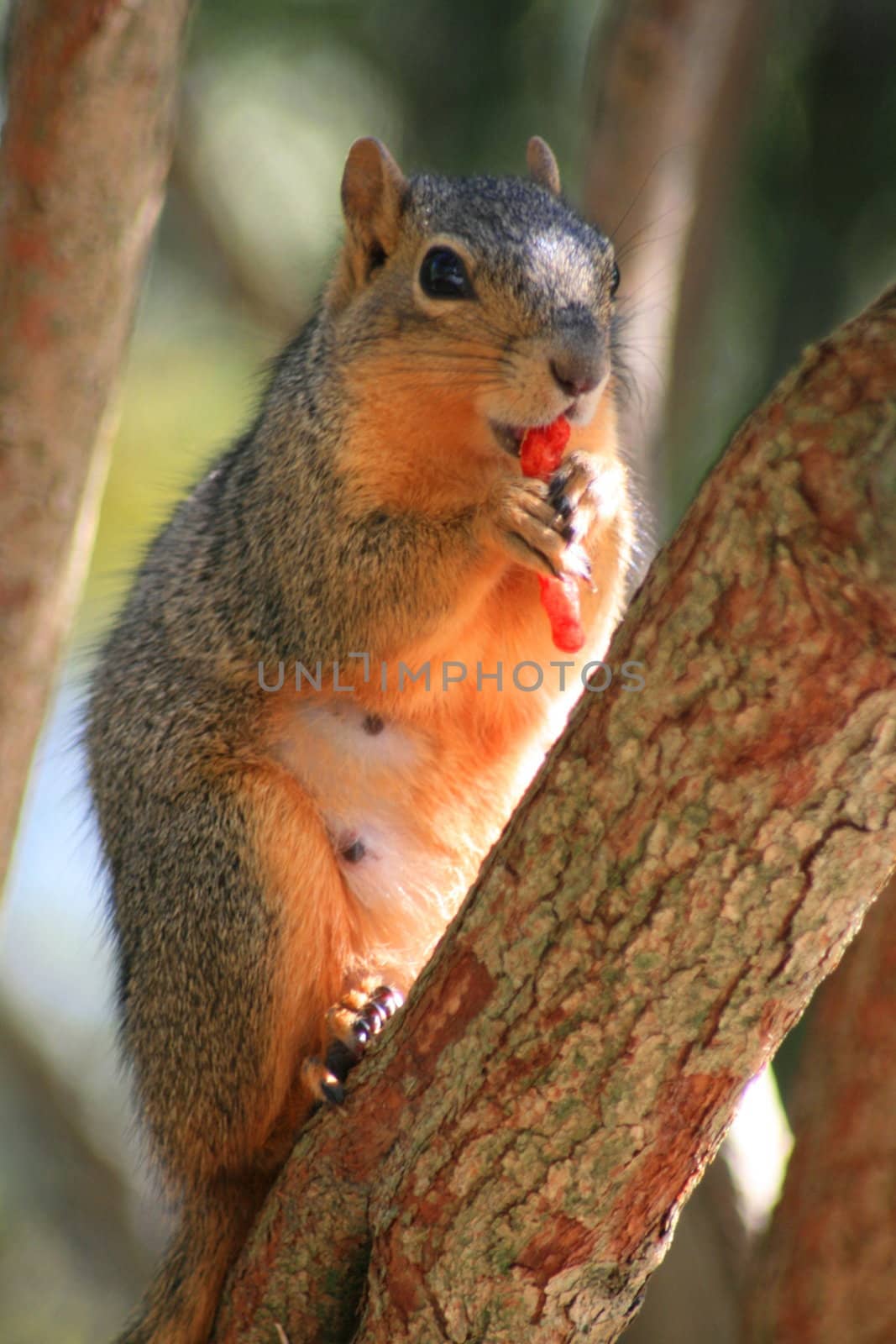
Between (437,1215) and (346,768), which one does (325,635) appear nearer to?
(346,768)

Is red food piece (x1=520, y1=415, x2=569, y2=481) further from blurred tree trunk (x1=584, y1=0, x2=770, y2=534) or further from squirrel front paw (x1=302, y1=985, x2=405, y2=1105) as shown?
blurred tree trunk (x1=584, y1=0, x2=770, y2=534)

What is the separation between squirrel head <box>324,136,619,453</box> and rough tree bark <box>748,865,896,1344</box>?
65.6 inches

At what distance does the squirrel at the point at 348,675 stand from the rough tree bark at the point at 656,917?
475mm

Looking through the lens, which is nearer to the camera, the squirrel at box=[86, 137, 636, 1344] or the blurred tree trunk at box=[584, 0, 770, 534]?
the squirrel at box=[86, 137, 636, 1344]

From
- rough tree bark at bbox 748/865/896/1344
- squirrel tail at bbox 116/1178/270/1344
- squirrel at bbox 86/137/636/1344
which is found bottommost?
squirrel tail at bbox 116/1178/270/1344

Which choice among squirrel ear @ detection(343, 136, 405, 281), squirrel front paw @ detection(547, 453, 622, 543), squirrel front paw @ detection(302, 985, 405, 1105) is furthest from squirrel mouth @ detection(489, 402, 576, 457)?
squirrel front paw @ detection(302, 985, 405, 1105)

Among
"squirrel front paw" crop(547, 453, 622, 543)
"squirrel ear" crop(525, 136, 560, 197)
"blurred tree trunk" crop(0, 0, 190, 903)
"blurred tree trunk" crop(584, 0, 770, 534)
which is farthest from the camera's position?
"blurred tree trunk" crop(584, 0, 770, 534)

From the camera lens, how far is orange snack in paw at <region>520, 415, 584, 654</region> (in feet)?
9.88

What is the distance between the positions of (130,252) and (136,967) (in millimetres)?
1718

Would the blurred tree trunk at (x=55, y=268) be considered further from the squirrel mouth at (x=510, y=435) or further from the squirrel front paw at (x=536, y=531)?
the squirrel front paw at (x=536, y=531)

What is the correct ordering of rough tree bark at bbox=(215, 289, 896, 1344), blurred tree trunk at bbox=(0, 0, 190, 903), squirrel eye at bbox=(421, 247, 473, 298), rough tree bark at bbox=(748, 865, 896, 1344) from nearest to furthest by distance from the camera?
rough tree bark at bbox=(215, 289, 896, 1344), squirrel eye at bbox=(421, 247, 473, 298), blurred tree trunk at bbox=(0, 0, 190, 903), rough tree bark at bbox=(748, 865, 896, 1344)

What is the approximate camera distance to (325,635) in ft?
11.4

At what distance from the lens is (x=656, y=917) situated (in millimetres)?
2252

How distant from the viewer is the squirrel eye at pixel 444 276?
11.2 feet
